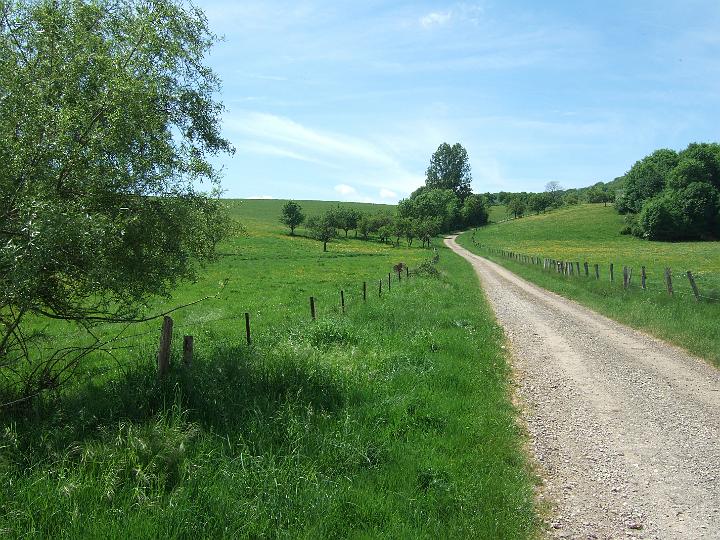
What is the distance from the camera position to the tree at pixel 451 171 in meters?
149

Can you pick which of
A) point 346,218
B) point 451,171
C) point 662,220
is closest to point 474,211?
point 451,171

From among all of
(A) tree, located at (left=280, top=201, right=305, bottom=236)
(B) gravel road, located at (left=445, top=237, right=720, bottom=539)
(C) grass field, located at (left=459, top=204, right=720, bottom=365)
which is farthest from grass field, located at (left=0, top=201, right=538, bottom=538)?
(A) tree, located at (left=280, top=201, right=305, bottom=236)

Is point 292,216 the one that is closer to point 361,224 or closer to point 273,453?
point 361,224

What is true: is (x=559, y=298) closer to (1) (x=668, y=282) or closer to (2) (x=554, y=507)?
(1) (x=668, y=282)

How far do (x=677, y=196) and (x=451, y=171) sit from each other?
2777 inches

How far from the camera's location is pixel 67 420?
20.0ft

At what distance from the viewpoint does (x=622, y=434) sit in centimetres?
713

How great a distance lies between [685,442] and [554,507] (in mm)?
2888

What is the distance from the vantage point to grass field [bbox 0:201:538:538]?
4.48 metres

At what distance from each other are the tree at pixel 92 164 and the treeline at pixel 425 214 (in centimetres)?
6847

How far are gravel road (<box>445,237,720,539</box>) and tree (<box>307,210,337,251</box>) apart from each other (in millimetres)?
72697

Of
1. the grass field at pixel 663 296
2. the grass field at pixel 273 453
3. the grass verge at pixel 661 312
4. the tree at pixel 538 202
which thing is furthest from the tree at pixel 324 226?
the tree at pixel 538 202

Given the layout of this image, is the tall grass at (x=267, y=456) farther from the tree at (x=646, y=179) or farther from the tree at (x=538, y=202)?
the tree at (x=538, y=202)

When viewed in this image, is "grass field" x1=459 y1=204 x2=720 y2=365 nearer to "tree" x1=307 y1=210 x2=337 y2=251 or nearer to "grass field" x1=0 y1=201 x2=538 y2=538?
"grass field" x1=0 y1=201 x2=538 y2=538
